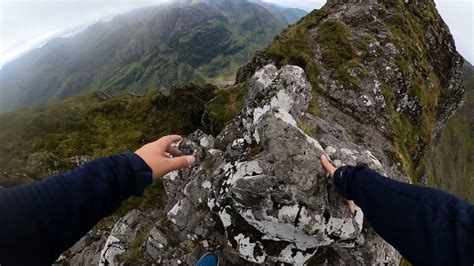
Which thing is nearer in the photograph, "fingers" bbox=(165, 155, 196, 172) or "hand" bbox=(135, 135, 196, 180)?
"hand" bbox=(135, 135, 196, 180)

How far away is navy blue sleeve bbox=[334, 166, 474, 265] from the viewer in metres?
5.39

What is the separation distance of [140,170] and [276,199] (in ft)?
33.0

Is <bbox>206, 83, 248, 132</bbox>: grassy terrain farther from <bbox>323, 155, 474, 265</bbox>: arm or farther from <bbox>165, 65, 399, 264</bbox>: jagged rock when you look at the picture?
<bbox>323, 155, 474, 265</bbox>: arm

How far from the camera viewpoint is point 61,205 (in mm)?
5293

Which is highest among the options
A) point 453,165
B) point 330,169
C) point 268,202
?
point 330,169

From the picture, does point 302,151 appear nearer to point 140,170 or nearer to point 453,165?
point 140,170

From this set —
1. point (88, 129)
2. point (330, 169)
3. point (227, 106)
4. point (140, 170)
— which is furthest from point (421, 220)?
point (88, 129)

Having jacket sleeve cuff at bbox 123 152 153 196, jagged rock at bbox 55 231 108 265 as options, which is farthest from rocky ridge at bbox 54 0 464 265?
jacket sleeve cuff at bbox 123 152 153 196

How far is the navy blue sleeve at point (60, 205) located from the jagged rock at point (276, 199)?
990 centimetres

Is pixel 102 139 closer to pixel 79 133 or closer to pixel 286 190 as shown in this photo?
pixel 79 133

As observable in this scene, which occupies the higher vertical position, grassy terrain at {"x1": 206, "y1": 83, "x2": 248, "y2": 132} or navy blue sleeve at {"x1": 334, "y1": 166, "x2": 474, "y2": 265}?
navy blue sleeve at {"x1": 334, "y1": 166, "x2": 474, "y2": 265}

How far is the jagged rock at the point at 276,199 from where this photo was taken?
15.1 m

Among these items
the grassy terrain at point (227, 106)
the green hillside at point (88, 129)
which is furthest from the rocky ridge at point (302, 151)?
the green hillside at point (88, 129)

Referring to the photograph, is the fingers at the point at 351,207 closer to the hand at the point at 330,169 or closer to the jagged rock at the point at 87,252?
the hand at the point at 330,169
